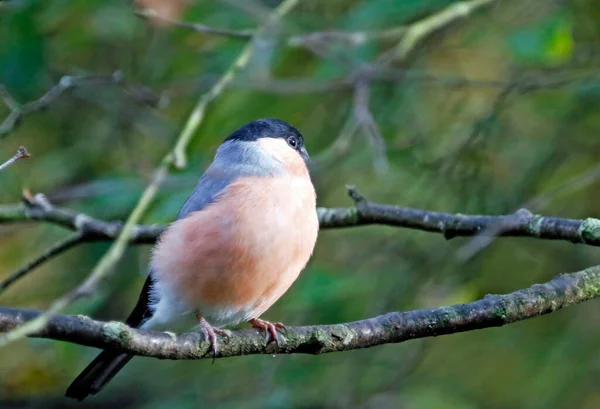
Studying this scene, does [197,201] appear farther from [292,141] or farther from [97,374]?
[97,374]

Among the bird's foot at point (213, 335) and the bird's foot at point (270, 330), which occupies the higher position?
the bird's foot at point (213, 335)

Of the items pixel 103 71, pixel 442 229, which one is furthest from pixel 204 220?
pixel 103 71

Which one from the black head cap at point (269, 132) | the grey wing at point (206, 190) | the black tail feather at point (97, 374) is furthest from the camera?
the black head cap at point (269, 132)

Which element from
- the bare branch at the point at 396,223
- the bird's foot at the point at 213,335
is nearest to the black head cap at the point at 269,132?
the bare branch at the point at 396,223

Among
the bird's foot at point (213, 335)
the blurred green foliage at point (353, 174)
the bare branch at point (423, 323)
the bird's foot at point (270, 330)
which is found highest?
the bare branch at point (423, 323)

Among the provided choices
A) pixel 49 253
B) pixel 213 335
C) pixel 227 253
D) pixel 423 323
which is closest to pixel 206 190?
pixel 227 253

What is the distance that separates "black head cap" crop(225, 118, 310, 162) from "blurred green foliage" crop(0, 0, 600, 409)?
1.00ft

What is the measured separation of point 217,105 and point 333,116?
117cm

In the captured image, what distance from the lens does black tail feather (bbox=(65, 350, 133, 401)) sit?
4.36 m

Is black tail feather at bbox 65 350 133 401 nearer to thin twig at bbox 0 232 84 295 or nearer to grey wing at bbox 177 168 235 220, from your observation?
thin twig at bbox 0 232 84 295

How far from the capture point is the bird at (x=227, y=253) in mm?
4426

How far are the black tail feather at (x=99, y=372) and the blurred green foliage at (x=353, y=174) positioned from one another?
68 cm

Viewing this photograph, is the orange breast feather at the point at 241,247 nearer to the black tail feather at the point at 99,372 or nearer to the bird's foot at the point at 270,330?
the bird's foot at the point at 270,330

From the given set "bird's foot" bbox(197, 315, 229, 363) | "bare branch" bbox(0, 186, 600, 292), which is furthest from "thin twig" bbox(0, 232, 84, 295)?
"bird's foot" bbox(197, 315, 229, 363)
